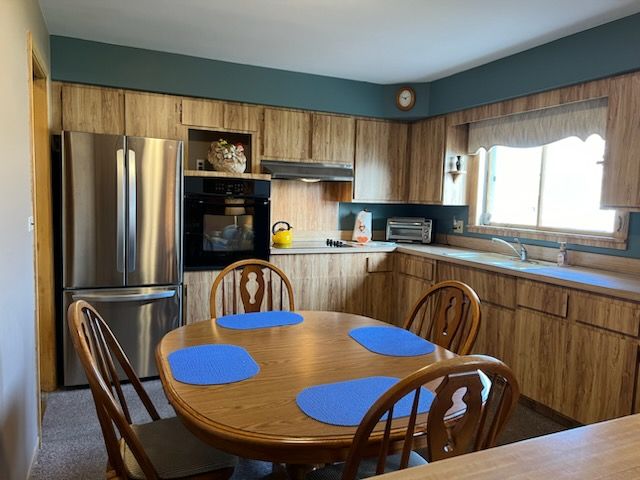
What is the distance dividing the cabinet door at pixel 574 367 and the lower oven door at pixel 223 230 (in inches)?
76.5

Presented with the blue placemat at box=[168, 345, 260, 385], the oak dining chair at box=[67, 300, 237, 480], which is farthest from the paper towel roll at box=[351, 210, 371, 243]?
the oak dining chair at box=[67, 300, 237, 480]

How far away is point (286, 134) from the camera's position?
13.0 ft

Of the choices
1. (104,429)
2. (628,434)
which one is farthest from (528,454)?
(104,429)

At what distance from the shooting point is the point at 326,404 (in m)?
1.29

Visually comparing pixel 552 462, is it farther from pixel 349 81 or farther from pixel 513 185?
pixel 349 81

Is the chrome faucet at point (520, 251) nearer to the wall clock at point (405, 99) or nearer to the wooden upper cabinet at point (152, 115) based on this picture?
the wall clock at point (405, 99)

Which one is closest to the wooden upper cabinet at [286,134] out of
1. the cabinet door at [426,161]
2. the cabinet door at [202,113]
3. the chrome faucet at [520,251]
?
the cabinet door at [202,113]

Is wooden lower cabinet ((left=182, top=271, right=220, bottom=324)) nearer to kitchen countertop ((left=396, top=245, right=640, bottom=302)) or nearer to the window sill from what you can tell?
kitchen countertop ((left=396, top=245, right=640, bottom=302))

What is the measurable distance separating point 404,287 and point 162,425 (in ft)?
8.93

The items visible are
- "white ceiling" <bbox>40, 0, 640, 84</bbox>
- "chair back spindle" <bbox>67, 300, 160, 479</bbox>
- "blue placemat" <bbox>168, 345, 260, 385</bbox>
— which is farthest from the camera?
"white ceiling" <bbox>40, 0, 640, 84</bbox>

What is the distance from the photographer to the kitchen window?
3094 millimetres

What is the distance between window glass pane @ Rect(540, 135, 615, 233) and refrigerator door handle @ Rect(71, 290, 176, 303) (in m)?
2.86

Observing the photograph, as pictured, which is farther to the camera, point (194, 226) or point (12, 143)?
point (194, 226)

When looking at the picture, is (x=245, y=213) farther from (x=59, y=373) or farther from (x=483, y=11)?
(x=483, y=11)
